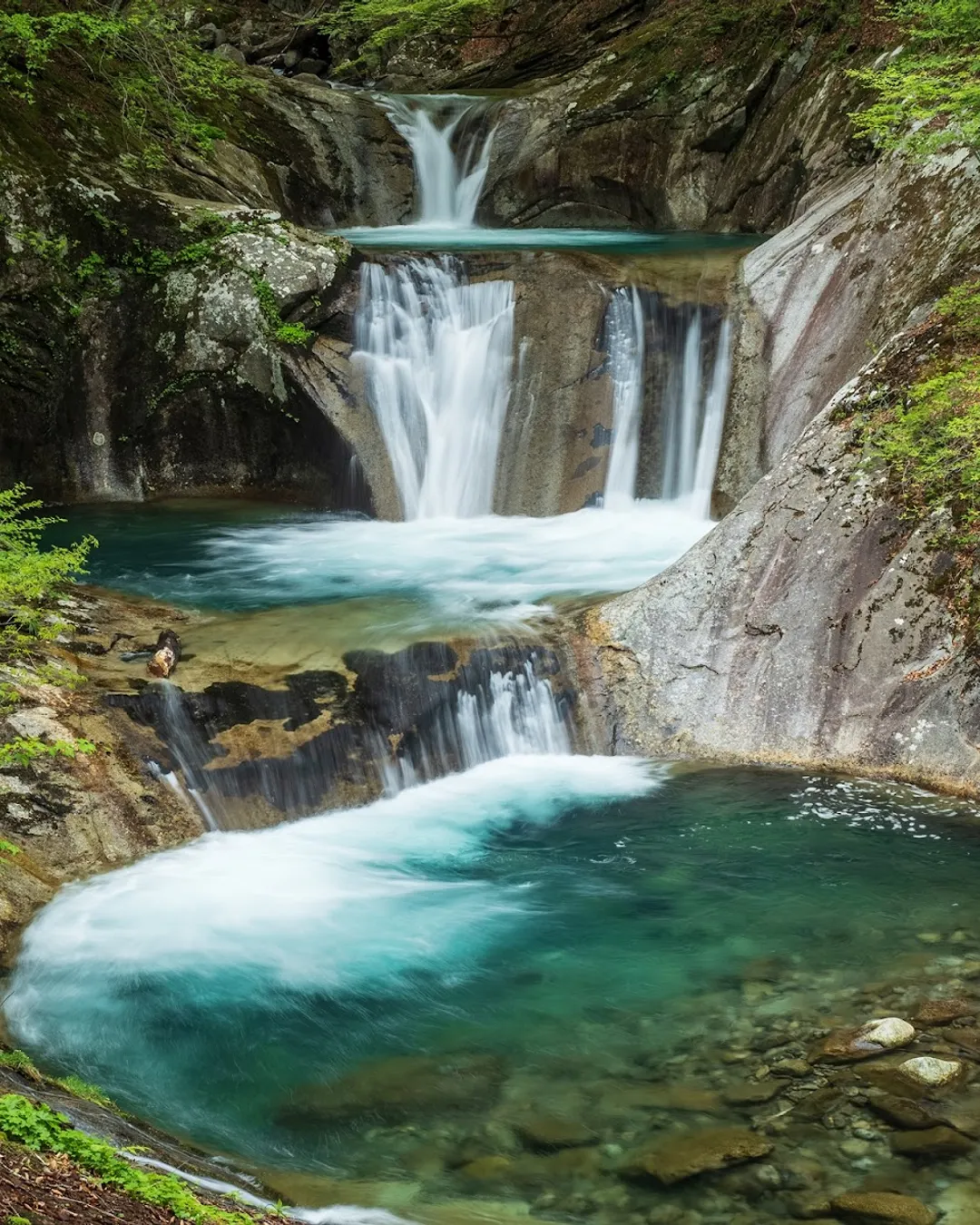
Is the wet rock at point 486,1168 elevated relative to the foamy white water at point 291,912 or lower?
lower

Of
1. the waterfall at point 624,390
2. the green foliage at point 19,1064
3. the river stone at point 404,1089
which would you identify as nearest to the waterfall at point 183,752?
the river stone at point 404,1089

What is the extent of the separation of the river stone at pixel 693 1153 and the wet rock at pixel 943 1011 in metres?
1.10

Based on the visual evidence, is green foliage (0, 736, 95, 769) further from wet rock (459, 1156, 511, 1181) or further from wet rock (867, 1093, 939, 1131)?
wet rock (867, 1093, 939, 1131)

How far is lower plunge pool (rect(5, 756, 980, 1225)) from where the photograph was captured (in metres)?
4.64

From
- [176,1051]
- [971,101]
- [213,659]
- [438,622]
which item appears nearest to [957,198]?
[971,101]

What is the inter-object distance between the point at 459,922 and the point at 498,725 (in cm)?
226

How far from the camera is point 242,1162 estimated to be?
15.7 ft

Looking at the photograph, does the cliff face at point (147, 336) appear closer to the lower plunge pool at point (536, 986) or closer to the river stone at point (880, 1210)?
the lower plunge pool at point (536, 986)

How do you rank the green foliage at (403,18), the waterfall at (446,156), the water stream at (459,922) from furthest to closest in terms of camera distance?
the green foliage at (403,18) → the waterfall at (446,156) → the water stream at (459,922)

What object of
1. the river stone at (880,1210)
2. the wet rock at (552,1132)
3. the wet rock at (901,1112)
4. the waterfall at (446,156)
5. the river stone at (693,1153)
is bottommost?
the wet rock at (552,1132)

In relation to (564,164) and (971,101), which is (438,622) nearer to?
(971,101)

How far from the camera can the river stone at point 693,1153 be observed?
4543mm

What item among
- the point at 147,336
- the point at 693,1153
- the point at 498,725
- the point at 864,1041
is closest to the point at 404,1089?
the point at 693,1153

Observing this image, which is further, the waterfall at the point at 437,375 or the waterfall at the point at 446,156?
the waterfall at the point at 446,156
